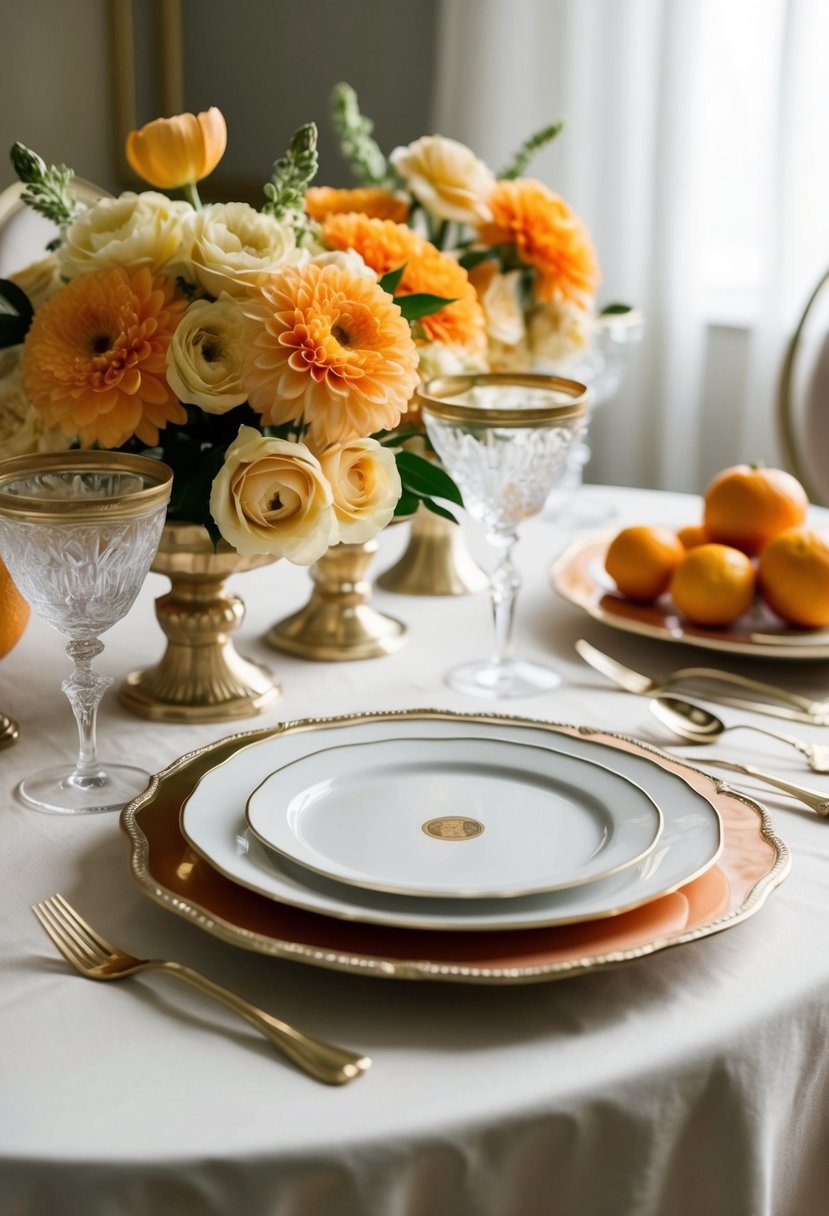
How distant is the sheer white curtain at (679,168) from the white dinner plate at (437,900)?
1.89m

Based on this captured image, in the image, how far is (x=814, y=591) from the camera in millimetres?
969

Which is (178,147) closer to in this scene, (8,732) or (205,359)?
(205,359)

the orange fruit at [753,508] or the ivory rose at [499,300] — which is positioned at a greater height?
the ivory rose at [499,300]

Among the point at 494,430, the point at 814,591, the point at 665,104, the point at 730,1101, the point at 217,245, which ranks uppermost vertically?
the point at 665,104

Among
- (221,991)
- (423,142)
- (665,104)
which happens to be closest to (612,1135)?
(221,991)

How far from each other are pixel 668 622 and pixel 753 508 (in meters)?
0.12

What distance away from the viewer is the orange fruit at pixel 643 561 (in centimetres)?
103

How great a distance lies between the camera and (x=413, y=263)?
952mm

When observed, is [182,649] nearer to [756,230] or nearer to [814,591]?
[814,591]

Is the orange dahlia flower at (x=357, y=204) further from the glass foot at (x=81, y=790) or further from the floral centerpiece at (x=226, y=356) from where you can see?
the glass foot at (x=81, y=790)

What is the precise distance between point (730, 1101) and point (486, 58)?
2580 mm

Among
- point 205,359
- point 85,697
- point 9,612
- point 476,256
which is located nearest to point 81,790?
point 85,697

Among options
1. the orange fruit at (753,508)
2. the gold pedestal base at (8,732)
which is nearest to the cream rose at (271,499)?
the gold pedestal base at (8,732)

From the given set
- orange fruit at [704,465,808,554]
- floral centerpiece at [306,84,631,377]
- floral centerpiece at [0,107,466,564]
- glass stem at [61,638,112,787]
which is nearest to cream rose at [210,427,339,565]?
floral centerpiece at [0,107,466,564]
